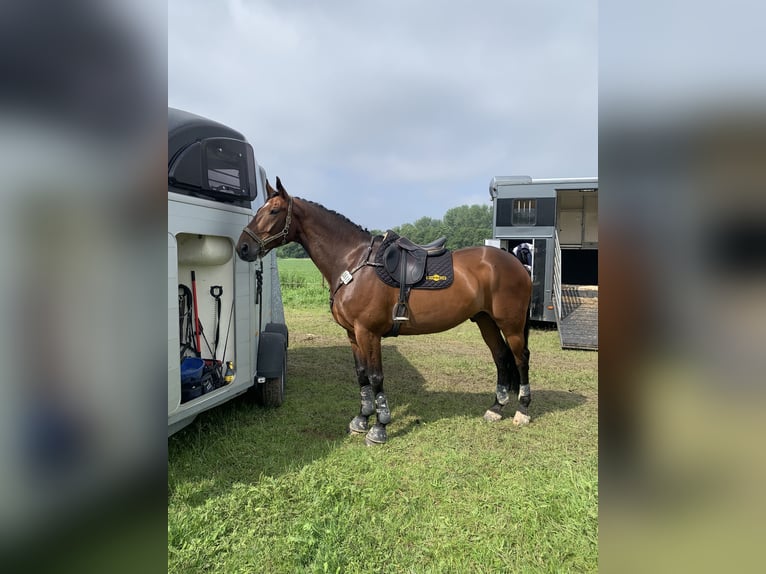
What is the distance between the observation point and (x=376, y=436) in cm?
369

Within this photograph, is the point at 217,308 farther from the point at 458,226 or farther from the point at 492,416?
the point at 458,226

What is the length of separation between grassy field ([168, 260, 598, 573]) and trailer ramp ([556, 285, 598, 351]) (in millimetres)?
2699

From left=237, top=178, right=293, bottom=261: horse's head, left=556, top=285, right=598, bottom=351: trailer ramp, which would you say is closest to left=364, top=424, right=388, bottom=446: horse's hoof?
left=237, top=178, right=293, bottom=261: horse's head

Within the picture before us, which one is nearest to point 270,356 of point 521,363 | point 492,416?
point 492,416

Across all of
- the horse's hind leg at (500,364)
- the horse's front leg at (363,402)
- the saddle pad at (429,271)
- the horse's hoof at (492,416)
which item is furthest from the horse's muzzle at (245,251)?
the horse's hoof at (492,416)

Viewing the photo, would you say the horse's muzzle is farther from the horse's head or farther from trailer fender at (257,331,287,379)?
trailer fender at (257,331,287,379)

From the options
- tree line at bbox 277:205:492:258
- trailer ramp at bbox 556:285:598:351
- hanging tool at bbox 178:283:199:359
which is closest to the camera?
hanging tool at bbox 178:283:199:359

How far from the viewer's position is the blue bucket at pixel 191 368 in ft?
10.4

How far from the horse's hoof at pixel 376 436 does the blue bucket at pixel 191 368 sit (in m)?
1.60

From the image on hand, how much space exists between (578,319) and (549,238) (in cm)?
218

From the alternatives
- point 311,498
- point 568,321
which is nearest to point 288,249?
point 568,321

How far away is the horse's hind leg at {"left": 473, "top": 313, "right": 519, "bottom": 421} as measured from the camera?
14.3ft

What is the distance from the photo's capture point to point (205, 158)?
3.26 m
